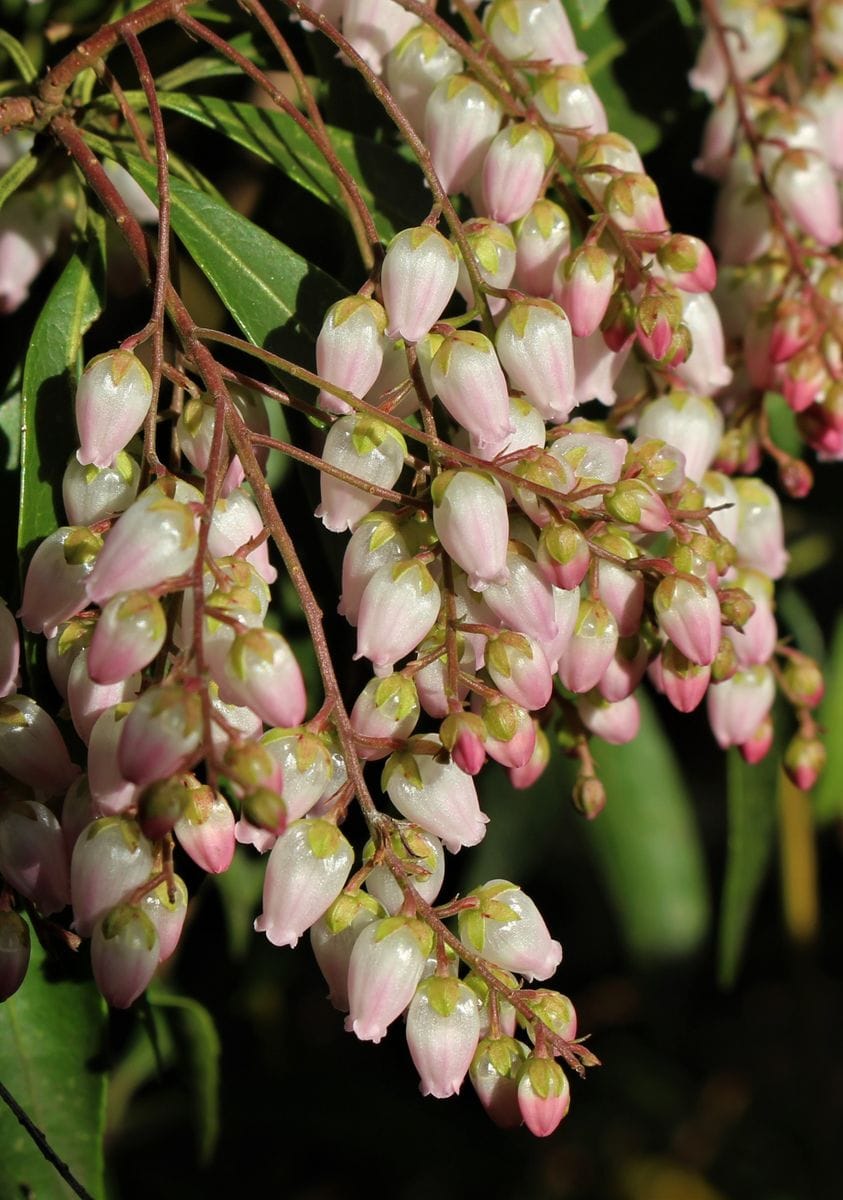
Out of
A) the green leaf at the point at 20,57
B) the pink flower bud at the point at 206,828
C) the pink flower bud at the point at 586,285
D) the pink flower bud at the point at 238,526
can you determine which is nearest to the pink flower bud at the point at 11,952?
the pink flower bud at the point at 206,828

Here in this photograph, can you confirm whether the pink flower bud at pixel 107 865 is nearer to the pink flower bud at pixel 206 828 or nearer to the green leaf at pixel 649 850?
the pink flower bud at pixel 206 828

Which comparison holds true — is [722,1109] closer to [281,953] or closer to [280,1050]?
[280,1050]

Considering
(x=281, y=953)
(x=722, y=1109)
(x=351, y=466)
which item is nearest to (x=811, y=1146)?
(x=722, y=1109)

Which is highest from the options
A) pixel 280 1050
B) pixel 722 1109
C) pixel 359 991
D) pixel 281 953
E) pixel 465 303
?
pixel 465 303

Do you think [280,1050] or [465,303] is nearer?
[465,303]

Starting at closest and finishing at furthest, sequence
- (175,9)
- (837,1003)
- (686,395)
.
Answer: (175,9)
(686,395)
(837,1003)

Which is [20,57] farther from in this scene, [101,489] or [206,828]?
[206,828]

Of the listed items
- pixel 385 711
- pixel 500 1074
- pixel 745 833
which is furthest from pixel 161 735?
pixel 745 833
